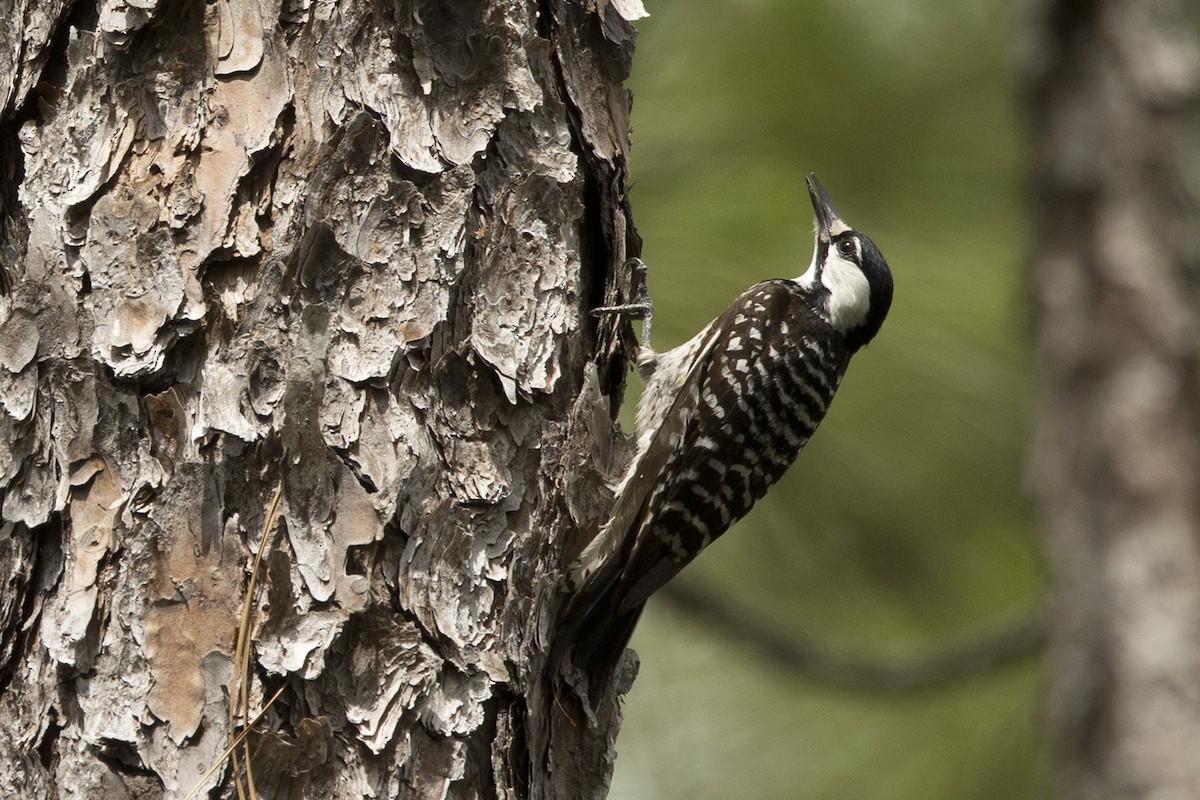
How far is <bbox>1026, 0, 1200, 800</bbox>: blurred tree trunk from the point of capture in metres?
4.04

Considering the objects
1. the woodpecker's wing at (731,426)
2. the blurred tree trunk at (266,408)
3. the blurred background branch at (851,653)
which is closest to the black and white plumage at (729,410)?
the woodpecker's wing at (731,426)

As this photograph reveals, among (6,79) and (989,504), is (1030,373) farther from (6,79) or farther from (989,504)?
(6,79)

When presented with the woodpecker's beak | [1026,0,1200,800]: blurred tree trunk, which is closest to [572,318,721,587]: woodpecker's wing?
the woodpecker's beak

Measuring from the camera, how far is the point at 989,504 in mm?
4387

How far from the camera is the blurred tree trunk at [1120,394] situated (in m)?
4.04

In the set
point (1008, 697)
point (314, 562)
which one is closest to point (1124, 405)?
point (1008, 697)

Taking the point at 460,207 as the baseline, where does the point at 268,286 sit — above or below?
below

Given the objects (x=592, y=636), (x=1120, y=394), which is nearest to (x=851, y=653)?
(x=1120, y=394)

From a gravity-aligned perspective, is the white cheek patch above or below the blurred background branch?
above

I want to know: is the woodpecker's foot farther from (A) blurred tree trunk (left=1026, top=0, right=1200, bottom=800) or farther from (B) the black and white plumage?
(A) blurred tree trunk (left=1026, top=0, right=1200, bottom=800)

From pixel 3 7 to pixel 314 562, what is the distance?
1.04 metres

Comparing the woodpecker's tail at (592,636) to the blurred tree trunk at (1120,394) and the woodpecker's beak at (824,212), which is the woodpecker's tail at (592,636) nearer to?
the woodpecker's beak at (824,212)

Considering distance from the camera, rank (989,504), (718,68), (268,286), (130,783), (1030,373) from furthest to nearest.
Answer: (989,504) < (1030,373) < (718,68) < (268,286) < (130,783)

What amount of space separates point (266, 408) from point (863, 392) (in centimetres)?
252
